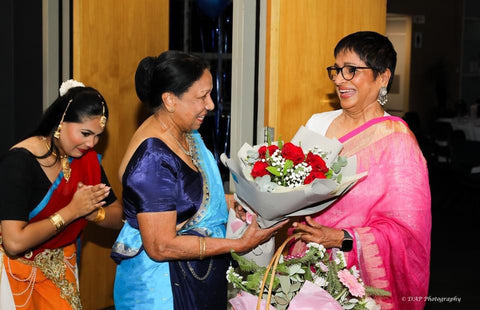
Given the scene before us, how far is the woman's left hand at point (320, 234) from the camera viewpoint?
96.5 inches

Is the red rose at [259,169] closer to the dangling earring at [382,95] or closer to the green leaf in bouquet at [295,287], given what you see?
the green leaf in bouquet at [295,287]

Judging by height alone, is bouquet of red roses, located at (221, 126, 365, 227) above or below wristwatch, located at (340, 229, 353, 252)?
above

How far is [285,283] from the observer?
2070 millimetres

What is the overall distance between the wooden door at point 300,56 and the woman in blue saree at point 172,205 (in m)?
0.64

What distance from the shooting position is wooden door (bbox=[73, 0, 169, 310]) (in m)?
4.05

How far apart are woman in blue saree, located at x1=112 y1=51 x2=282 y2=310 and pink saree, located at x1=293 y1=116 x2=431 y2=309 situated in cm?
35

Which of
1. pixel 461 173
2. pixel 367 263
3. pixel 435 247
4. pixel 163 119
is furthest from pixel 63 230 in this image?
pixel 461 173

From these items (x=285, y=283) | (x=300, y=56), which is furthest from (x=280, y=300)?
(x=300, y=56)

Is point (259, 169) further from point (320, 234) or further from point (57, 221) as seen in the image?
point (57, 221)

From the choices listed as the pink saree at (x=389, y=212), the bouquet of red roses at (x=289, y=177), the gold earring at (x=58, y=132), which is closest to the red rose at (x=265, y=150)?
the bouquet of red roses at (x=289, y=177)

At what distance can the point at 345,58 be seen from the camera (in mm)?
2584

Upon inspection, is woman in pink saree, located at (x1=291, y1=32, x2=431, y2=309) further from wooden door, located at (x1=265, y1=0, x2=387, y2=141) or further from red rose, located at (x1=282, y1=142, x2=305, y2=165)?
wooden door, located at (x1=265, y1=0, x2=387, y2=141)

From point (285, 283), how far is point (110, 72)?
2.55 meters

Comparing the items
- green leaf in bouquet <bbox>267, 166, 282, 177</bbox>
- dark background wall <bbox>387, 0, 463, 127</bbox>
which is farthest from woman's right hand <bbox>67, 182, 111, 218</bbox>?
dark background wall <bbox>387, 0, 463, 127</bbox>
